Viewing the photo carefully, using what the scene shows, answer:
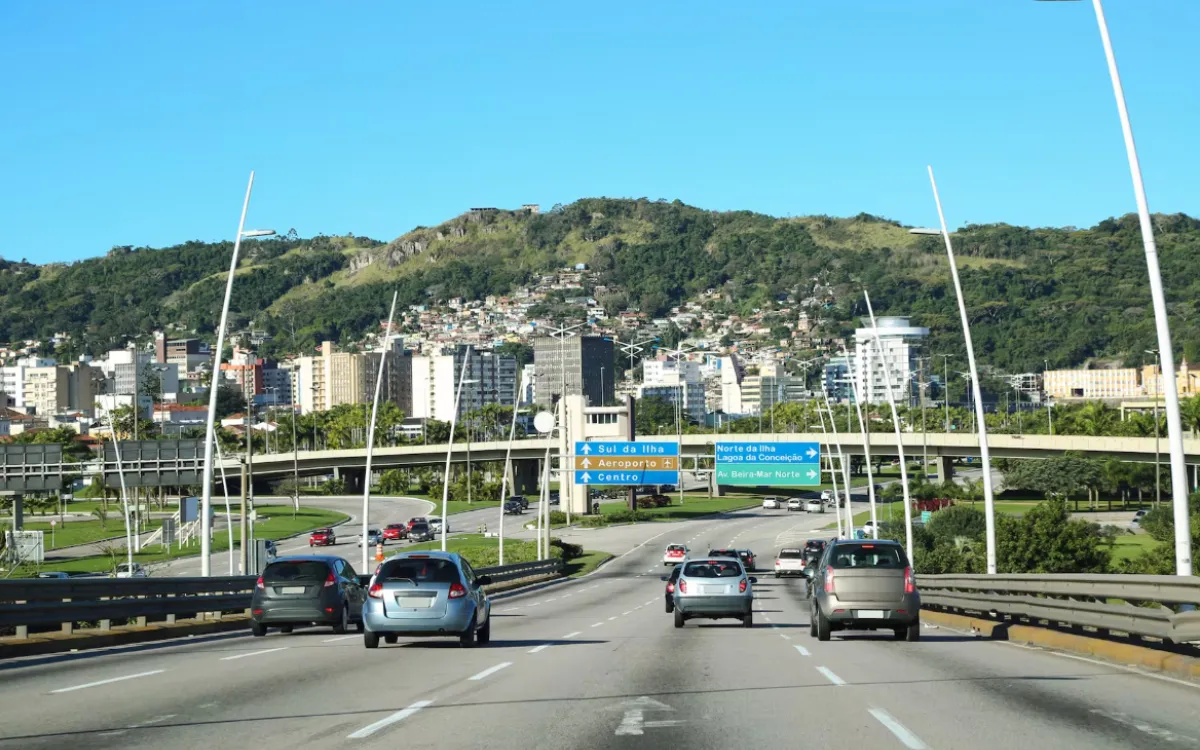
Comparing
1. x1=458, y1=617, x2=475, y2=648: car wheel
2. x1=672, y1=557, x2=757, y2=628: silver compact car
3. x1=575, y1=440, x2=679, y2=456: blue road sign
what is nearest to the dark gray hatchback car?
x1=458, y1=617, x2=475, y2=648: car wheel

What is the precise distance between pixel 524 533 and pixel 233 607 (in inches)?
3057

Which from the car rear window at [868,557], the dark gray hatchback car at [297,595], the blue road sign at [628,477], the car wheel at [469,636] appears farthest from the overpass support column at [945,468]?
the car wheel at [469,636]

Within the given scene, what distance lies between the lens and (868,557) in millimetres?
25281

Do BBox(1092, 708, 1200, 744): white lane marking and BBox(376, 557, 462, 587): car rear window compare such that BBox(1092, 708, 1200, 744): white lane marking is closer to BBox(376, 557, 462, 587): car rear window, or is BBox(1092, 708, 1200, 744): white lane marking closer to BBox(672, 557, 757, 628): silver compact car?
BBox(376, 557, 462, 587): car rear window

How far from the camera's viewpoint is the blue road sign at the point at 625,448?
277ft

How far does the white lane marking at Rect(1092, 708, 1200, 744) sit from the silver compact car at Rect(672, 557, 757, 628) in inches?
736

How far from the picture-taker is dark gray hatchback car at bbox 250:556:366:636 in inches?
1130

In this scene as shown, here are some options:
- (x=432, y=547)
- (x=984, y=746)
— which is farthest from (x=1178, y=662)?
(x=432, y=547)

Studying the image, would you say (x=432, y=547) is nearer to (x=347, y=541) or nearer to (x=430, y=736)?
(x=347, y=541)

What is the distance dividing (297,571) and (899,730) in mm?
18783

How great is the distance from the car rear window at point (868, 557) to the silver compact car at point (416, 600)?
6532 millimetres

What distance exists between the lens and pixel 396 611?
2286 centimetres

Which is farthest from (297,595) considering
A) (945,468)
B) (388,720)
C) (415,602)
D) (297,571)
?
(945,468)

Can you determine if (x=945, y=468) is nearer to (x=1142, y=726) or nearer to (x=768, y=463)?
(x=768, y=463)
